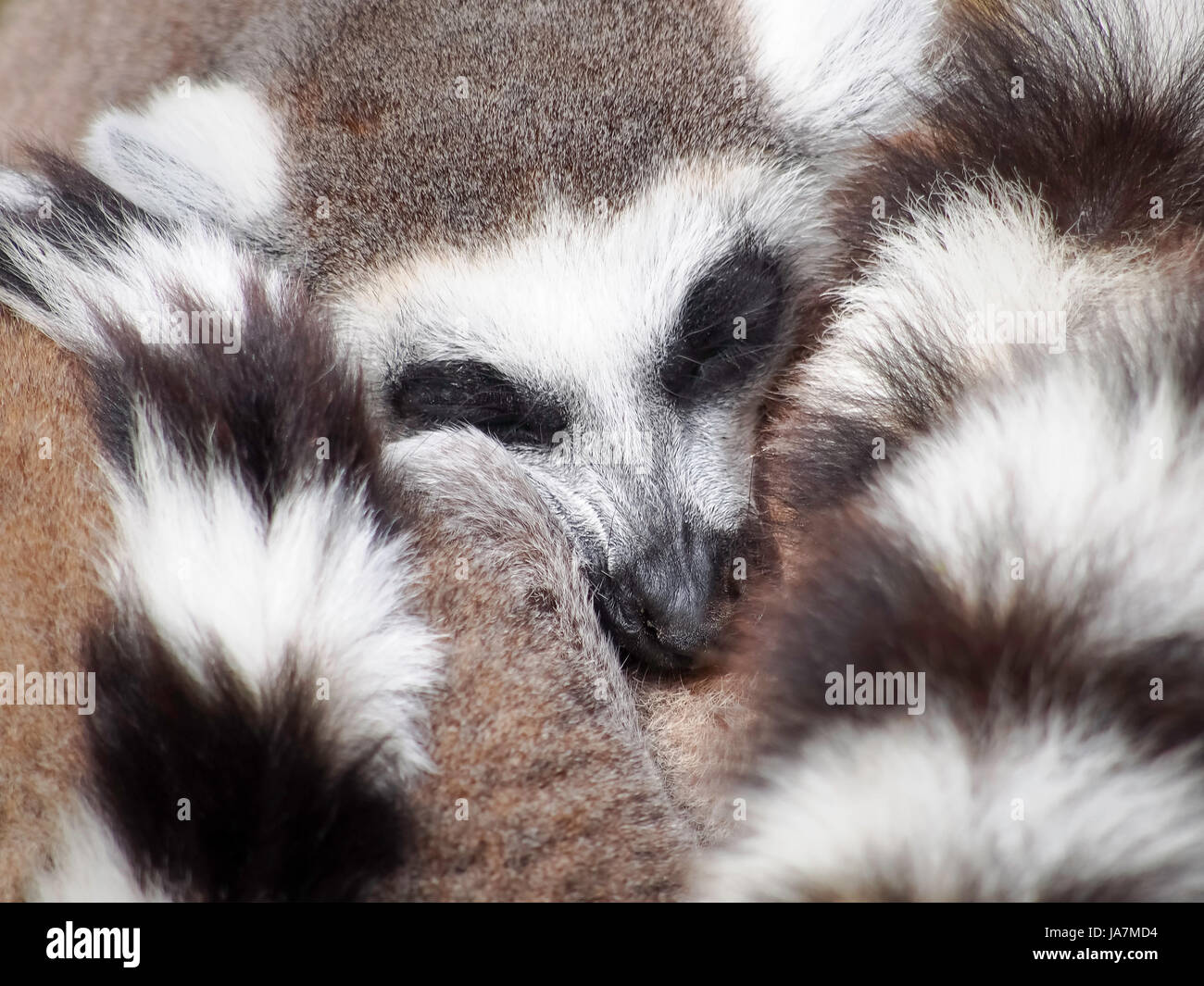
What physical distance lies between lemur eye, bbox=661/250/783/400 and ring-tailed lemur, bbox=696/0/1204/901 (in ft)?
1.22

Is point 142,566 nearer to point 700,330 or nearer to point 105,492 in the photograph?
point 105,492

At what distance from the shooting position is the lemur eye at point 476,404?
1.69m

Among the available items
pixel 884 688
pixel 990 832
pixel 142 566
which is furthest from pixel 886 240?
pixel 142 566

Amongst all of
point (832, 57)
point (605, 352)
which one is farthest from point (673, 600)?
point (832, 57)

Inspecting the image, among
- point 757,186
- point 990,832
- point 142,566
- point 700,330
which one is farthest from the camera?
point 757,186

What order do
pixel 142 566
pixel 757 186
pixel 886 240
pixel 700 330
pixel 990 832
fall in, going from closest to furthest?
pixel 990 832 → pixel 142 566 → pixel 886 240 → pixel 700 330 → pixel 757 186

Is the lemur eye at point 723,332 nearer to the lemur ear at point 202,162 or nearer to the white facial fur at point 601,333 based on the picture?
the white facial fur at point 601,333

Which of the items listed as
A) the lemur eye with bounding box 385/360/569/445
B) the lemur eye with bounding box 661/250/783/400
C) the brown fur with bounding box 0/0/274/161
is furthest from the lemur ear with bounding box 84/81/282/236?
the lemur eye with bounding box 661/250/783/400

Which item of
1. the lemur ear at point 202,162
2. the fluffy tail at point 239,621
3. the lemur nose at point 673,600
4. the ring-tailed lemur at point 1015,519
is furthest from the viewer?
the lemur ear at point 202,162

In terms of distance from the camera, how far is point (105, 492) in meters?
1.16

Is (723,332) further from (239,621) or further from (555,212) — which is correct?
(239,621)

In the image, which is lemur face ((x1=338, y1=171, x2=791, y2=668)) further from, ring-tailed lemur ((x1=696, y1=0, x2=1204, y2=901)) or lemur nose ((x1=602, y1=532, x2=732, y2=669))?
ring-tailed lemur ((x1=696, y1=0, x2=1204, y2=901))

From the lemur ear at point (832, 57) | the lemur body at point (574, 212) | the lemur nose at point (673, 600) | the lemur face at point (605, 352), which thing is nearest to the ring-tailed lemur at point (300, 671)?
the lemur nose at point (673, 600)
